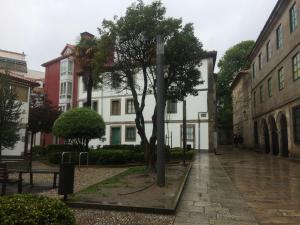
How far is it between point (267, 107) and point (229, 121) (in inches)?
882

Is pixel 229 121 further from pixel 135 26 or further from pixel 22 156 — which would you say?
pixel 135 26

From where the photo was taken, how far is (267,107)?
2464 cm

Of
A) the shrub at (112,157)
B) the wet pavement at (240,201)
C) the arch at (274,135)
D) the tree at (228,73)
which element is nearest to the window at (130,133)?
the arch at (274,135)

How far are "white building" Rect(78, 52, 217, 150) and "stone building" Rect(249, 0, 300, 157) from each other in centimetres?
431

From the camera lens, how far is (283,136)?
20.9 meters

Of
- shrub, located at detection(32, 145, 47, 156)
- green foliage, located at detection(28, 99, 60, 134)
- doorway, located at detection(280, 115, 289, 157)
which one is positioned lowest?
shrub, located at detection(32, 145, 47, 156)

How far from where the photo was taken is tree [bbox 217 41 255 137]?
42.8 metres

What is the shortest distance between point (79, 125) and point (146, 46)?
8.42 meters

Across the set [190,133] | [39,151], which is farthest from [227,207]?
[39,151]

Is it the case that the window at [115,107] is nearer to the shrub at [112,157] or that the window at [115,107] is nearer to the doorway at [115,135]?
the doorway at [115,135]

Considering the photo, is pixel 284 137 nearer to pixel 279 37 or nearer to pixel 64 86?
pixel 279 37

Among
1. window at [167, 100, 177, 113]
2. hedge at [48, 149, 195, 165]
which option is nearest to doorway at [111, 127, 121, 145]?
window at [167, 100, 177, 113]

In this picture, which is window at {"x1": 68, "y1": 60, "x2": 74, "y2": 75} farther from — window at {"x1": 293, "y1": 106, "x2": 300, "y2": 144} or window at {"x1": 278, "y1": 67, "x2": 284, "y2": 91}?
window at {"x1": 293, "y1": 106, "x2": 300, "y2": 144}

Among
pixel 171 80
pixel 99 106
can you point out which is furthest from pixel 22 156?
pixel 171 80
